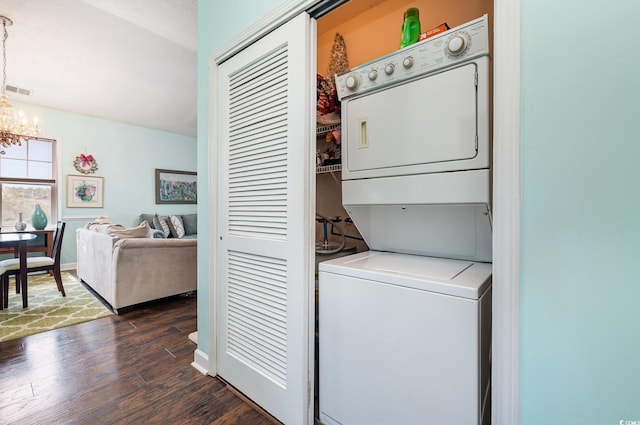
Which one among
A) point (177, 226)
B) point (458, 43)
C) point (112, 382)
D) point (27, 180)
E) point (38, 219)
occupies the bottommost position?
point (112, 382)

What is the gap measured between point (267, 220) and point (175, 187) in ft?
17.9

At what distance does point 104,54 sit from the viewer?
3037 mm

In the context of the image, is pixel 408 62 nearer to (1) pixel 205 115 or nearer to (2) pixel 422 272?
(2) pixel 422 272

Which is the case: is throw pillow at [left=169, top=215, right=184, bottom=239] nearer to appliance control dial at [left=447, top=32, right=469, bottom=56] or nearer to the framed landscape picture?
the framed landscape picture

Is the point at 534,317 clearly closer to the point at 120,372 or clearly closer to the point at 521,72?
the point at 521,72

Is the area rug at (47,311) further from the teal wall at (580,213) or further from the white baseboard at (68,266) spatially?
the teal wall at (580,213)

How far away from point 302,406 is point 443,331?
0.78 metres

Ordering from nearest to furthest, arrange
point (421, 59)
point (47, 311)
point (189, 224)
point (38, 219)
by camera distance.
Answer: point (421, 59) < point (47, 311) < point (38, 219) < point (189, 224)

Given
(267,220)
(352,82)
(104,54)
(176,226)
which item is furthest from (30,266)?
(352,82)

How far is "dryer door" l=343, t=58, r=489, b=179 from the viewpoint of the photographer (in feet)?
3.48

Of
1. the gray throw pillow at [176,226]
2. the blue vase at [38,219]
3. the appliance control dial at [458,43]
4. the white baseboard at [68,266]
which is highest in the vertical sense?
the appliance control dial at [458,43]

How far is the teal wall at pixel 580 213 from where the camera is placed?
0.65 m

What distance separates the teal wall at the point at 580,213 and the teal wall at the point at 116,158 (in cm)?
615

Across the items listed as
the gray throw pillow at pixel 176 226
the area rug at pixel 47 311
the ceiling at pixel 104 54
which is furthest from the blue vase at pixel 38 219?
the gray throw pillow at pixel 176 226
